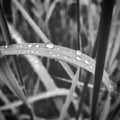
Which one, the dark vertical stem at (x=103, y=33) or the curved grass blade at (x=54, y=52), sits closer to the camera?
the dark vertical stem at (x=103, y=33)

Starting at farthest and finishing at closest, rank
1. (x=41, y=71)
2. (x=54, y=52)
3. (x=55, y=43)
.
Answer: (x=55, y=43) → (x=41, y=71) → (x=54, y=52)

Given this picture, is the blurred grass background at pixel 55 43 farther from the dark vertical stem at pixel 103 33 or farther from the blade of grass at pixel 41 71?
the dark vertical stem at pixel 103 33

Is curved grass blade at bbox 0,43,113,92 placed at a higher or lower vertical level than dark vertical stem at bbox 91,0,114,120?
lower

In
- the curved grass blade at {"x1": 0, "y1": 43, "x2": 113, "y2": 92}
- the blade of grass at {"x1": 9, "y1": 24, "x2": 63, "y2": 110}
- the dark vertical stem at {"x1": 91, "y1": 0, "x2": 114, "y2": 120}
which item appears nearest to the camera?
the dark vertical stem at {"x1": 91, "y1": 0, "x2": 114, "y2": 120}

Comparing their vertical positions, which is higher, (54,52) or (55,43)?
(54,52)

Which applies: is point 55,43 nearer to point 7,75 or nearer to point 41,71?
point 41,71

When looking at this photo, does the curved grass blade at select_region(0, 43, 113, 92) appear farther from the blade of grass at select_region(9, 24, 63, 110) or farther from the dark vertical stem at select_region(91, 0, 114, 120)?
the blade of grass at select_region(9, 24, 63, 110)

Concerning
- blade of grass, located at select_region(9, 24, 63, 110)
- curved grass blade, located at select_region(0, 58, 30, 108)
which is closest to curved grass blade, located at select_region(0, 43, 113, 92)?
curved grass blade, located at select_region(0, 58, 30, 108)

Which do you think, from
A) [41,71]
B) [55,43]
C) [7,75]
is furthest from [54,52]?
[55,43]

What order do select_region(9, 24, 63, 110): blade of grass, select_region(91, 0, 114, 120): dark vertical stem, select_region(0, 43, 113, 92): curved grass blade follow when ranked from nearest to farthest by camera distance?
select_region(91, 0, 114, 120): dark vertical stem
select_region(0, 43, 113, 92): curved grass blade
select_region(9, 24, 63, 110): blade of grass

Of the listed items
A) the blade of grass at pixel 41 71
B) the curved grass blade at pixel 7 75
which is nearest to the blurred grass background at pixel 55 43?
the blade of grass at pixel 41 71

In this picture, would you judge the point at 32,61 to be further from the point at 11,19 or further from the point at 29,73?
the point at 11,19

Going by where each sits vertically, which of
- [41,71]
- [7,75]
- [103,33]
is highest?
[103,33]

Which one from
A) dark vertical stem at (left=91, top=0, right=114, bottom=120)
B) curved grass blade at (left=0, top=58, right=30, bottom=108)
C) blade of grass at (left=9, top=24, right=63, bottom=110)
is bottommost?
blade of grass at (left=9, top=24, right=63, bottom=110)
